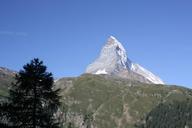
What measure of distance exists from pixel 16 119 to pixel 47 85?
3449mm

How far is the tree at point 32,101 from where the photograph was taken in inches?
1266

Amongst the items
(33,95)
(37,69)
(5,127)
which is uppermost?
(37,69)

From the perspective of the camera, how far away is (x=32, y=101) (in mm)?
32781

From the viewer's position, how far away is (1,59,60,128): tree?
32.2 m

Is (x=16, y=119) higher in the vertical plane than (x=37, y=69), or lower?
lower

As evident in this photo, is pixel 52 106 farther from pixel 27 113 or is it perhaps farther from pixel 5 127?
pixel 5 127

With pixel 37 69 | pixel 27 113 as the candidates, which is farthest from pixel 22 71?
pixel 27 113

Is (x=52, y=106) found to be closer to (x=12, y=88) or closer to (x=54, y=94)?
(x=54, y=94)

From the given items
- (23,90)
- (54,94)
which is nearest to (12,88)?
(23,90)

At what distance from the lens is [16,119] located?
32.2m

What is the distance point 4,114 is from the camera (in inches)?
1235

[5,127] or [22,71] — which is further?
[22,71]

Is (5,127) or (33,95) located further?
(33,95)

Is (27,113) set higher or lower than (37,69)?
lower
